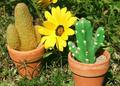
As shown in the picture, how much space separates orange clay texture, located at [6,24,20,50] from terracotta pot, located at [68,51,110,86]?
0.40 meters

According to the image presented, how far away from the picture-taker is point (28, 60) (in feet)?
10.4

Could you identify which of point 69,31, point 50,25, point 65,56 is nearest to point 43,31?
point 50,25

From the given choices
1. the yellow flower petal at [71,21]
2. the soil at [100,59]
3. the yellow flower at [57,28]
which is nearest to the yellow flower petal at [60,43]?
the yellow flower at [57,28]

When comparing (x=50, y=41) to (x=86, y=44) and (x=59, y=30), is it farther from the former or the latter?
(x=86, y=44)

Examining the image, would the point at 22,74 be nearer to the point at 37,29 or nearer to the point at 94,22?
the point at 37,29

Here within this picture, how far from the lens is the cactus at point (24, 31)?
3125mm

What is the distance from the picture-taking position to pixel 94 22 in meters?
3.42

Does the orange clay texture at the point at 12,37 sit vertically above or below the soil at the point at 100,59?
above

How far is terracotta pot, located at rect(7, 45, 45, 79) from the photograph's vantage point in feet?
10.3

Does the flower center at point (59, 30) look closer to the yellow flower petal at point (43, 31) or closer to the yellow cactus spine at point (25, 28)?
the yellow flower petal at point (43, 31)

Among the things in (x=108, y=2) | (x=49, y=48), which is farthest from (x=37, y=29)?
(x=108, y=2)

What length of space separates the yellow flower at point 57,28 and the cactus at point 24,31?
8 centimetres

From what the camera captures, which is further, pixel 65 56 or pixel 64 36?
pixel 65 56

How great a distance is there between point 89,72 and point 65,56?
503mm
